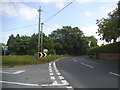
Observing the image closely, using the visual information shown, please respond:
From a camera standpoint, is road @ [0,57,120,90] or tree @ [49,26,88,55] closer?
road @ [0,57,120,90]

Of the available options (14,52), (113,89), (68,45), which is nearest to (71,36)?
(68,45)

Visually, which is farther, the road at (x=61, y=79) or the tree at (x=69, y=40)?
the tree at (x=69, y=40)

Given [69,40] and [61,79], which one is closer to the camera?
[61,79]

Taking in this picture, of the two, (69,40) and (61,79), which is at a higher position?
(69,40)

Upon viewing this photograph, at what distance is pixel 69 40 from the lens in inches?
2552

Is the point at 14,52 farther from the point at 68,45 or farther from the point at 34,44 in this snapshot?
the point at 68,45

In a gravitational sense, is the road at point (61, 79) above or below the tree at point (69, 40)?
below

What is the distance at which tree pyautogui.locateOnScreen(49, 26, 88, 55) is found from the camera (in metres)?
64.8

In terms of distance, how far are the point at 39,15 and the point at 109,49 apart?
47.3 ft

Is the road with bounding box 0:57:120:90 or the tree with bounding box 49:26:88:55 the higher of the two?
the tree with bounding box 49:26:88:55

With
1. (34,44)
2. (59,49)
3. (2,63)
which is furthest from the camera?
(59,49)

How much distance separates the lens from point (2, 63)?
→ 43.9 ft

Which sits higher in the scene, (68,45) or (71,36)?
(71,36)

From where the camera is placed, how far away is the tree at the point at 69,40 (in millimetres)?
64750
